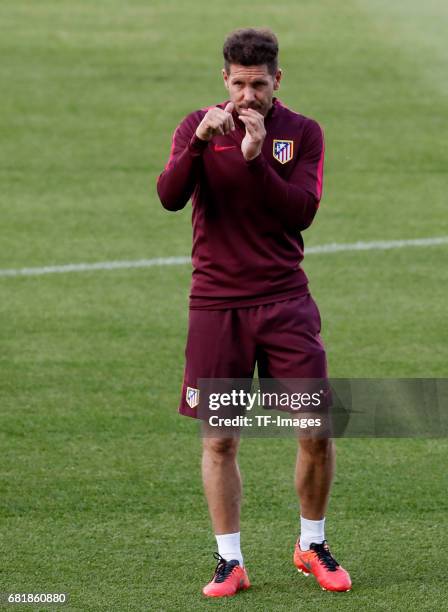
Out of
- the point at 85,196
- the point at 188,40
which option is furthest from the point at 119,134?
the point at 188,40

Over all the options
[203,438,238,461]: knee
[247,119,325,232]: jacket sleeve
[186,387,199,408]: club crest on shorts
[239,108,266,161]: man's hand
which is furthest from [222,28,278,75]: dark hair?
[203,438,238,461]: knee

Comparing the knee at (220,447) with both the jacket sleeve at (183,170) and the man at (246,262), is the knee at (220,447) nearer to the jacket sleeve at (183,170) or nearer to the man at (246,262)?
the man at (246,262)

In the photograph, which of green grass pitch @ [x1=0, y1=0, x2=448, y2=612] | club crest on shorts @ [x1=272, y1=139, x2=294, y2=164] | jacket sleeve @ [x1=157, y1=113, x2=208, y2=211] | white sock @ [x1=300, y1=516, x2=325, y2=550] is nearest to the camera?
jacket sleeve @ [x1=157, y1=113, x2=208, y2=211]

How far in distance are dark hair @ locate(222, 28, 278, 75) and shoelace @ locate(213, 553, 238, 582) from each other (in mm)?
1972

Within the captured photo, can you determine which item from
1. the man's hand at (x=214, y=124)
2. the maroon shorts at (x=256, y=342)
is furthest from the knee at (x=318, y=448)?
the man's hand at (x=214, y=124)

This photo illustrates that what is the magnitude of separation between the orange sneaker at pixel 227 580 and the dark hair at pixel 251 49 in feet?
6.50

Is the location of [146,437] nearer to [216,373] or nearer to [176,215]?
[216,373]

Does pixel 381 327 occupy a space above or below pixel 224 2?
below

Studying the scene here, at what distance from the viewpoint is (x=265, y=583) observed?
19.2ft

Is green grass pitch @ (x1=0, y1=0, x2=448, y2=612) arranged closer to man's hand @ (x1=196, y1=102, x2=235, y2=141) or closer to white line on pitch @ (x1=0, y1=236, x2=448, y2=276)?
white line on pitch @ (x1=0, y1=236, x2=448, y2=276)

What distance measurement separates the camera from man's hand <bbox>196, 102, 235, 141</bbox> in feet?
17.4

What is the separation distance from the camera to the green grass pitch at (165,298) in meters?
6.09

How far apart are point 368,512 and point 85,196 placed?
657 cm

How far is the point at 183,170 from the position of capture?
5438 millimetres
